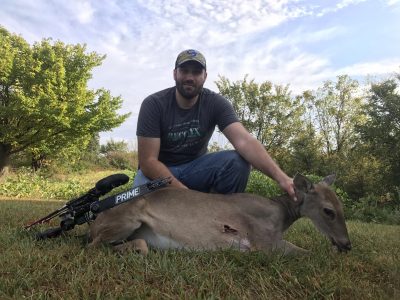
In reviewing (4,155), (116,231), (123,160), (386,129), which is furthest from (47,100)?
(116,231)

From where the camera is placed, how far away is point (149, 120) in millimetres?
4949

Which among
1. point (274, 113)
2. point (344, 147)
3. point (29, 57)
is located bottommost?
point (344, 147)

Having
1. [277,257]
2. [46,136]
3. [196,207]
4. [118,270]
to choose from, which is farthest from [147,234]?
[46,136]

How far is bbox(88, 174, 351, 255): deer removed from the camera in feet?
12.4

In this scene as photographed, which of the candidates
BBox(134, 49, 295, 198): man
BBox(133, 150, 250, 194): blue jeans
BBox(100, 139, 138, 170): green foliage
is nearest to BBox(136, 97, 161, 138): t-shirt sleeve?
BBox(134, 49, 295, 198): man

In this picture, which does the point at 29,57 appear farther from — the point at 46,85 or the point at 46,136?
the point at 46,136

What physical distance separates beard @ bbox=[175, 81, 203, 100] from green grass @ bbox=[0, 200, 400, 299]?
6.55 ft

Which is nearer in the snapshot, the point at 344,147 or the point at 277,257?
the point at 277,257

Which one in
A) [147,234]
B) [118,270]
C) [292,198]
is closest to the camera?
[118,270]

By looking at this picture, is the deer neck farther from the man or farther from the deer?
the man

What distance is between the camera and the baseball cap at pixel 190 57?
4.82m

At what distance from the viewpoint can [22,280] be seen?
112 inches

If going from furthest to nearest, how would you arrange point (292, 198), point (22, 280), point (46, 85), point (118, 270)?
point (46, 85)
point (292, 198)
point (118, 270)
point (22, 280)

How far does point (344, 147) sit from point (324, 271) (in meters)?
39.1
